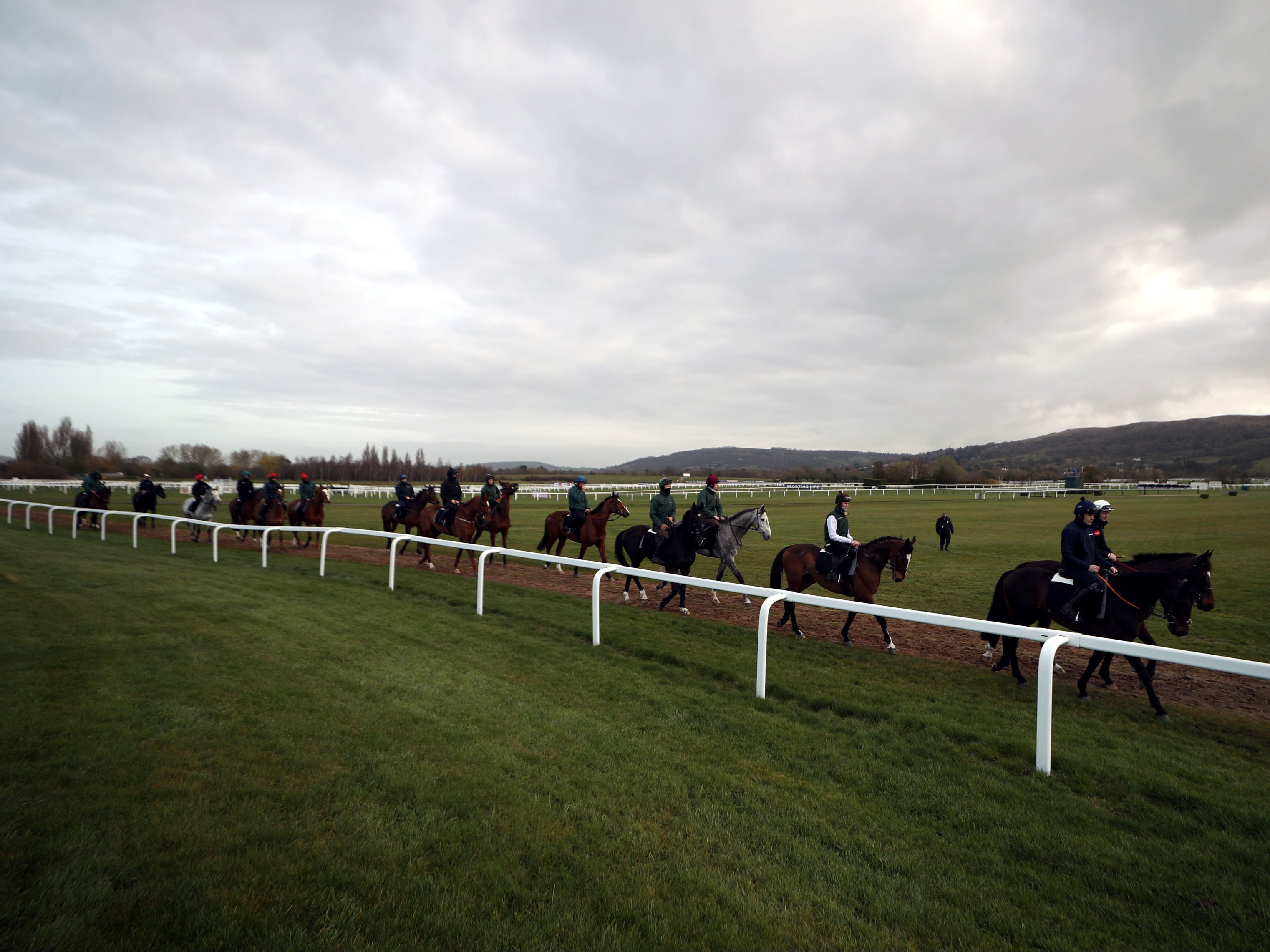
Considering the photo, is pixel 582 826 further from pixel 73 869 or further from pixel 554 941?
pixel 73 869

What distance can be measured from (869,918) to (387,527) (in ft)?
50.8

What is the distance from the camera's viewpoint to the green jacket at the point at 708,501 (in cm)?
1115

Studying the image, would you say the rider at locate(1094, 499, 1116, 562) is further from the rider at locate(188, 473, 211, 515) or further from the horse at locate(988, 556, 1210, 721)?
the rider at locate(188, 473, 211, 515)

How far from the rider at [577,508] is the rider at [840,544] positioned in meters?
6.02

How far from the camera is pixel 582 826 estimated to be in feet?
10.4

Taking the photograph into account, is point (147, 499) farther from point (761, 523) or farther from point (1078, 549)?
point (1078, 549)

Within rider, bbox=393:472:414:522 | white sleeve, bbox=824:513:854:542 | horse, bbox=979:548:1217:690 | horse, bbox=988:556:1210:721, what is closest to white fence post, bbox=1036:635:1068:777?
horse, bbox=988:556:1210:721

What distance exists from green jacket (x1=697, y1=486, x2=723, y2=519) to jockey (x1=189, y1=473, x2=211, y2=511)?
14593 millimetres

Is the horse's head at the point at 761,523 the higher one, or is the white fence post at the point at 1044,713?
the horse's head at the point at 761,523

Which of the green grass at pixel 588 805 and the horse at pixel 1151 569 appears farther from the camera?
the horse at pixel 1151 569

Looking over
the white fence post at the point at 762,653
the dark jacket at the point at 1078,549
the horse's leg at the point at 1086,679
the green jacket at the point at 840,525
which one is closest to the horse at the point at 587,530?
the green jacket at the point at 840,525

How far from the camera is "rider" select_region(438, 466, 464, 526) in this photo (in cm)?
1432

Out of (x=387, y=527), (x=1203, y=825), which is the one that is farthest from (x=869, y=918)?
(x=387, y=527)

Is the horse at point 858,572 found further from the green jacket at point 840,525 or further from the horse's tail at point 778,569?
the green jacket at point 840,525
